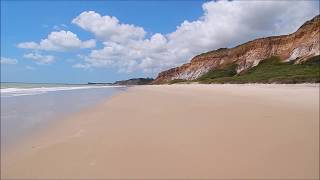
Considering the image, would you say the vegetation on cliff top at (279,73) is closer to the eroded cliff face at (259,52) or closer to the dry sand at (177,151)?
the eroded cliff face at (259,52)


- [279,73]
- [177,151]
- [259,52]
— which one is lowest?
[177,151]

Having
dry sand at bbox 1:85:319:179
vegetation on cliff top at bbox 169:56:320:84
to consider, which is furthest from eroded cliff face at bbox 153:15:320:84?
dry sand at bbox 1:85:319:179

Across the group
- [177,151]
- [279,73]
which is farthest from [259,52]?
[177,151]

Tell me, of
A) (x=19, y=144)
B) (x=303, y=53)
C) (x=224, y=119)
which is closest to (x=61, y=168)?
(x=19, y=144)

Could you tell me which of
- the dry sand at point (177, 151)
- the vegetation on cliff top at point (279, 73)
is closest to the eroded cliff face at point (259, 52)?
the vegetation on cliff top at point (279, 73)

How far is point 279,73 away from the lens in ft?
146

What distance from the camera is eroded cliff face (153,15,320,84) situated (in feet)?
198

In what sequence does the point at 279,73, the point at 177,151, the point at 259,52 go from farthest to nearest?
the point at 259,52 < the point at 279,73 < the point at 177,151

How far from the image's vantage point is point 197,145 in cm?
567

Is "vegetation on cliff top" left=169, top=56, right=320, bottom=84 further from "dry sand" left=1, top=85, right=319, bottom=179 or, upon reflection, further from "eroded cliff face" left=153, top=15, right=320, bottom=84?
"dry sand" left=1, top=85, right=319, bottom=179

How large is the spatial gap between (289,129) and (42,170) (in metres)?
5.00

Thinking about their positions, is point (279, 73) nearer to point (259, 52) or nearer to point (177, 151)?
point (259, 52)

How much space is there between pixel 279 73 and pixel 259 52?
3661 centimetres

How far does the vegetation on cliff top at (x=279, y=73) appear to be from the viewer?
102 feet
